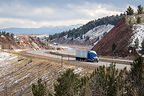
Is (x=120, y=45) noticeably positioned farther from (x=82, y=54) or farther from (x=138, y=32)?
(x=82, y=54)

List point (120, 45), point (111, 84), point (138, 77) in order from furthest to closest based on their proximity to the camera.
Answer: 1. point (120, 45)
2. point (111, 84)
3. point (138, 77)

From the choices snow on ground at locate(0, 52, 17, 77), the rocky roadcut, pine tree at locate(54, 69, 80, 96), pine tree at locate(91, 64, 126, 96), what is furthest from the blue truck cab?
pine tree at locate(91, 64, 126, 96)

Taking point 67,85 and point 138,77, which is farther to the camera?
point 67,85

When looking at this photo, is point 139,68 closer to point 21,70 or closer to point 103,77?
point 103,77

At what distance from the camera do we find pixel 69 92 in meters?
24.3

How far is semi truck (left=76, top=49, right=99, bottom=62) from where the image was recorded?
56078 mm

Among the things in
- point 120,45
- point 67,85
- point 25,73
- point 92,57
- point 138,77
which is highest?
point 120,45

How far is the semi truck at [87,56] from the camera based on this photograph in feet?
184

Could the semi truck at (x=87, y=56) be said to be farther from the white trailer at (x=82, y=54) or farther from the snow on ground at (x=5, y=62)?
the snow on ground at (x=5, y=62)

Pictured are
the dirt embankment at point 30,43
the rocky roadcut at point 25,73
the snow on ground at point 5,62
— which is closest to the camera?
the rocky roadcut at point 25,73

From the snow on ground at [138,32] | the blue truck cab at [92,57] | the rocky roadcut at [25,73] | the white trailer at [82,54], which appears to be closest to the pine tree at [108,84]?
the rocky roadcut at [25,73]

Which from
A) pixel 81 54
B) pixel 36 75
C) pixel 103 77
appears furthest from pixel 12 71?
pixel 103 77

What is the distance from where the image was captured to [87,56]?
57.5m

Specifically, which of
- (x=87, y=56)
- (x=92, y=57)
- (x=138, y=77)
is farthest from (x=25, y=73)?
(x=138, y=77)
